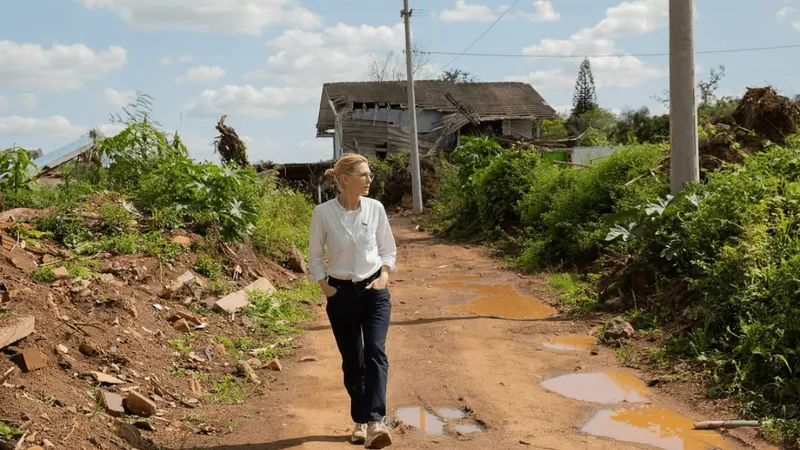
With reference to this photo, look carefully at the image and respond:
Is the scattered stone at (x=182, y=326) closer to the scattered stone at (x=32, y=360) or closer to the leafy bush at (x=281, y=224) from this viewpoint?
the scattered stone at (x=32, y=360)

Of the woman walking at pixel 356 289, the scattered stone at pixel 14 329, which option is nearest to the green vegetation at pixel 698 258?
the woman walking at pixel 356 289

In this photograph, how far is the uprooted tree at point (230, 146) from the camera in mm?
16844

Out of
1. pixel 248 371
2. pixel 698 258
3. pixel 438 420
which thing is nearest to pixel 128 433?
pixel 248 371

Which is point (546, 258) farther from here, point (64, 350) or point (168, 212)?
point (64, 350)

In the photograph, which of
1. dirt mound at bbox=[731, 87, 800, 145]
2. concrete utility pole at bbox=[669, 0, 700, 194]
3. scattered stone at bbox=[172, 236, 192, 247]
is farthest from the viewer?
dirt mound at bbox=[731, 87, 800, 145]

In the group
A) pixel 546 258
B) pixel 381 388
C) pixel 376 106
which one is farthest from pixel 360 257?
pixel 376 106

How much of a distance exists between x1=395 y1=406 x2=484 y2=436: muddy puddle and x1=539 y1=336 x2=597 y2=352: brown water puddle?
2.58 m

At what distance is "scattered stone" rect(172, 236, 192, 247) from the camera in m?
10.6

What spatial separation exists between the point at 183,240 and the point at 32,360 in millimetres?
5060

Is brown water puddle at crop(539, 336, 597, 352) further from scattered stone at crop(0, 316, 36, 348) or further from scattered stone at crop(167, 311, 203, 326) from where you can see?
scattered stone at crop(0, 316, 36, 348)

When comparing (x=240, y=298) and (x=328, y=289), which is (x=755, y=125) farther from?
(x=328, y=289)

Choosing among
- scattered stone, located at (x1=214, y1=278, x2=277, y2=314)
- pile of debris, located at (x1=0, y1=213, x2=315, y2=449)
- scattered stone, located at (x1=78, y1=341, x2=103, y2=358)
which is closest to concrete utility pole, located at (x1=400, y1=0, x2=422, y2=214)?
scattered stone, located at (x1=214, y1=278, x2=277, y2=314)

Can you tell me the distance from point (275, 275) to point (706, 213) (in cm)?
630

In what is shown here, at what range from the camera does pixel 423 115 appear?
129ft
